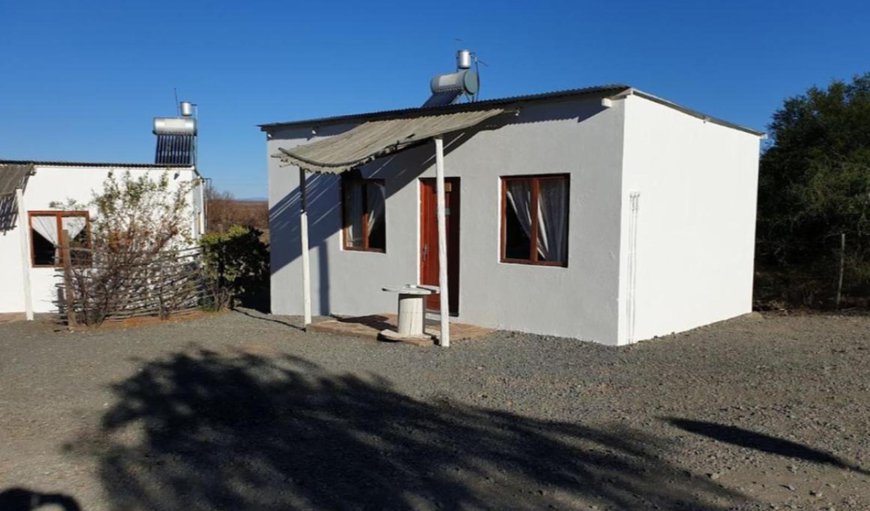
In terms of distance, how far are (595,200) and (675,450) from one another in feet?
14.4

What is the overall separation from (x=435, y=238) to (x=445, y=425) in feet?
17.4

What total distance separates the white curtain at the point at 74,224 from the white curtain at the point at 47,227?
0.65 feet

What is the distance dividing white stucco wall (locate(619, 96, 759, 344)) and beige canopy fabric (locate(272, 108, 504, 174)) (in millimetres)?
2093

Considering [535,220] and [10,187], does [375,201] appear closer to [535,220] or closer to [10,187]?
[535,220]

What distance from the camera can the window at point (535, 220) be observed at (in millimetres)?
9109

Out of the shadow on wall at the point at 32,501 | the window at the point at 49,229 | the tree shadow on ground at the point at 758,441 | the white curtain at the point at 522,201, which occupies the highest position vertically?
the white curtain at the point at 522,201

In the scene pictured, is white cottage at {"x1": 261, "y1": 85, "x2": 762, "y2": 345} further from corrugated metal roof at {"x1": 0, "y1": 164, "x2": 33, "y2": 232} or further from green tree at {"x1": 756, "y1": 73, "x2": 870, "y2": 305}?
corrugated metal roof at {"x1": 0, "y1": 164, "x2": 33, "y2": 232}

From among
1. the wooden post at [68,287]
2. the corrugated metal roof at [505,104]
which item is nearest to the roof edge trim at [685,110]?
the corrugated metal roof at [505,104]

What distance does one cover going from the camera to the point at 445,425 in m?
5.50

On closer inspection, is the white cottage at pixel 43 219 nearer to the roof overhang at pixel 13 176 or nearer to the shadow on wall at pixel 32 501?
the roof overhang at pixel 13 176

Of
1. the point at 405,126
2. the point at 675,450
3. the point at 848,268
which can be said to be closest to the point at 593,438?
the point at 675,450

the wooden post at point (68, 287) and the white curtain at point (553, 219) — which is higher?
the white curtain at point (553, 219)

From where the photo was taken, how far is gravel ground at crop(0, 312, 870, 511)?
13.6ft

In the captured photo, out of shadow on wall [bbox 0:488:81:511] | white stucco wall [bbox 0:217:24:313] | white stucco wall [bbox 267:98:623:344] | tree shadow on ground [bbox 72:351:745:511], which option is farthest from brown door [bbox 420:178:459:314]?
white stucco wall [bbox 0:217:24:313]
